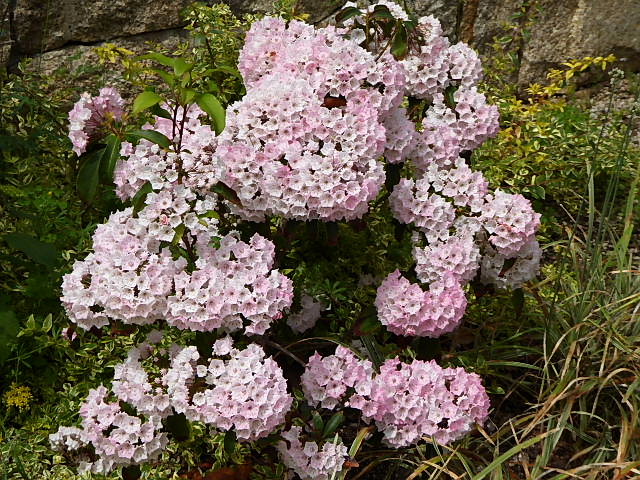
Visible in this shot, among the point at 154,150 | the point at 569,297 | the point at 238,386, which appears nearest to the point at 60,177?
the point at 154,150

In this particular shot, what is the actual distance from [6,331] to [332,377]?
3.35 feet

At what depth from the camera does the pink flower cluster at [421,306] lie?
2260mm

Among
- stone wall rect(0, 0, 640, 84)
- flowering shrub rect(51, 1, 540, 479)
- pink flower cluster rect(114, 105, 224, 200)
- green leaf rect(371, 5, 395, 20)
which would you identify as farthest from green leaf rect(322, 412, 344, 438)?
stone wall rect(0, 0, 640, 84)

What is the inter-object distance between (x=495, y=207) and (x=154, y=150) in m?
1.00

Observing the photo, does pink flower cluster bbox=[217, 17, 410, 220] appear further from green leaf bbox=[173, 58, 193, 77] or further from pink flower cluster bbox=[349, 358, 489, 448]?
pink flower cluster bbox=[349, 358, 489, 448]

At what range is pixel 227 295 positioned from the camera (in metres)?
2.07

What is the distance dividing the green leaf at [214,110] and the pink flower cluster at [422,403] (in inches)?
32.1

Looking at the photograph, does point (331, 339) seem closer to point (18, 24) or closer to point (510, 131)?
point (510, 131)

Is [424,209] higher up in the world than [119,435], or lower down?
higher up

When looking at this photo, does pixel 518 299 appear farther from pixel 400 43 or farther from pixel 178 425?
pixel 178 425

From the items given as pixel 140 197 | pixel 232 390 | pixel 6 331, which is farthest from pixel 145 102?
pixel 6 331

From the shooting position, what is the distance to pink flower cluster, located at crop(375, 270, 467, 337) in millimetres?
2260

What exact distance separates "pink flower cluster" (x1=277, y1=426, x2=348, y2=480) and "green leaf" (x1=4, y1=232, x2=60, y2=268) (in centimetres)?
103

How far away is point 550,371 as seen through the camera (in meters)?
2.84
